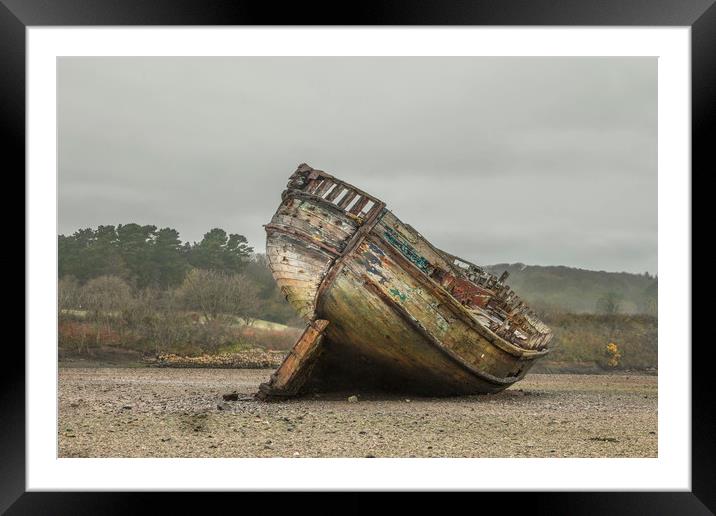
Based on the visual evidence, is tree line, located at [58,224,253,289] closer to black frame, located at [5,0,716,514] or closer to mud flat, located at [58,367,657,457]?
mud flat, located at [58,367,657,457]

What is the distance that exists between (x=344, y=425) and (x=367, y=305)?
5.47 ft

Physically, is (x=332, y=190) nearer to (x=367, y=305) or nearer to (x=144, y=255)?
(x=367, y=305)

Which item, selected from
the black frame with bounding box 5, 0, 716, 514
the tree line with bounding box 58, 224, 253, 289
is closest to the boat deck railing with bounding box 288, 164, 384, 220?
the black frame with bounding box 5, 0, 716, 514

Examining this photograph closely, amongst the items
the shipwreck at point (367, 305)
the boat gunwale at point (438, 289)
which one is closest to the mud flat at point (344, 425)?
the shipwreck at point (367, 305)

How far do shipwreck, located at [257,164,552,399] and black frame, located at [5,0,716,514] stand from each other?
3312 mm

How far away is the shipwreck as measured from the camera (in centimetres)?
1020
